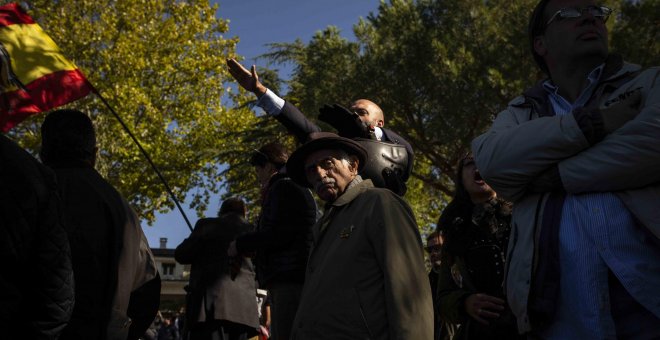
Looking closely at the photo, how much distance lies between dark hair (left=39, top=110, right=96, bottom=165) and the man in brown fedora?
3.97 feet

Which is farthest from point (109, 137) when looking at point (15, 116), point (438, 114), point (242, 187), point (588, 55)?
point (588, 55)

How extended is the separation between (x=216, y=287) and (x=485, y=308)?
11.6 ft

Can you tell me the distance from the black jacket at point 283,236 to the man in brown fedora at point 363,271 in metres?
1.22

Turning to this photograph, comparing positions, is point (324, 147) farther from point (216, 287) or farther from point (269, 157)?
point (216, 287)

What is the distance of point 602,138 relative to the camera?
2.27m

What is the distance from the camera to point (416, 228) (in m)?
3.45

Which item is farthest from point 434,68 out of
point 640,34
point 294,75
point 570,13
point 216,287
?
point 570,13

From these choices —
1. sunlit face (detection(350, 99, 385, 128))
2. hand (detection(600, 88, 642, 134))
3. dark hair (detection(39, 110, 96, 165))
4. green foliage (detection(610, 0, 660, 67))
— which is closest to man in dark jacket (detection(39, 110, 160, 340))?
dark hair (detection(39, 110, 96, 165))

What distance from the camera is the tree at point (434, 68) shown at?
16.9 metres

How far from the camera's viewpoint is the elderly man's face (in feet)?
12.0

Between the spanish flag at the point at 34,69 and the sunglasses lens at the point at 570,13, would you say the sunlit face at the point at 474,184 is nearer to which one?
the sunglasses lens at the point at 570,13

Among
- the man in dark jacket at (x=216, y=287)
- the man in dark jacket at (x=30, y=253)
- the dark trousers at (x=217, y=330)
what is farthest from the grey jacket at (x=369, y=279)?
the dark trousers at (x=217, y=330)

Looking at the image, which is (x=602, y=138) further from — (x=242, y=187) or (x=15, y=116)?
(x=242, y=187)

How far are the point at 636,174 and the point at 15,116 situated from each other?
23.9ft
